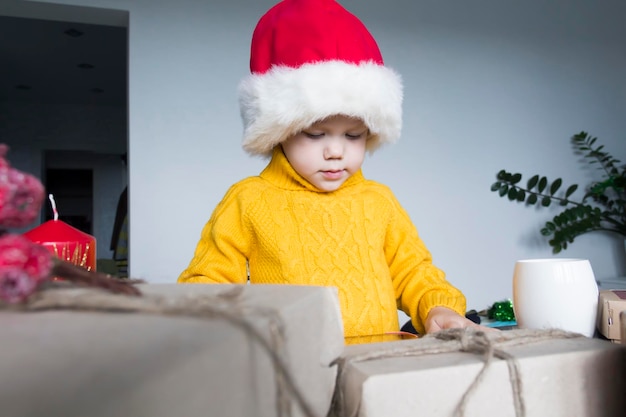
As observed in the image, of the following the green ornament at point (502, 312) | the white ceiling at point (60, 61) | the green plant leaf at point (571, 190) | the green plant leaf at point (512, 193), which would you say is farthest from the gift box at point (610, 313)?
the white ceiling at point (60, 61)

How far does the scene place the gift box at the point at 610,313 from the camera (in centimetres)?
47

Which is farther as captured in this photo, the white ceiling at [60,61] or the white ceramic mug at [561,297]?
the white ceiling at [60,61]

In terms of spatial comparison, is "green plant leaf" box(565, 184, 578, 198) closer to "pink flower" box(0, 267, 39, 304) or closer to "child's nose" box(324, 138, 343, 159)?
"child's nose" box(324, 138, 343, 159)

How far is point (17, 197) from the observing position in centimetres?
25

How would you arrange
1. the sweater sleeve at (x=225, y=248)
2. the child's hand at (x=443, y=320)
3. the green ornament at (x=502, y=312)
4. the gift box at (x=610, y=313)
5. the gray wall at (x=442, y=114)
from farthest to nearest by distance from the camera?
the gray wall at (x=442, y=114) < the green ornament at (x=502, y=312) < the sweater sleeve at (x=225, y=248) < the child's hand at (x=443, y=320) < the gift box at (x=610, y=313)

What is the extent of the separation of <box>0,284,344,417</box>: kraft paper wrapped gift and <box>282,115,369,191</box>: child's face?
48 centimetres

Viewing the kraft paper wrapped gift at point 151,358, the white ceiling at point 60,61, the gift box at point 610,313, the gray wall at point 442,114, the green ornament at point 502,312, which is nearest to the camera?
the kraft paper wrapped gift at point 151,358

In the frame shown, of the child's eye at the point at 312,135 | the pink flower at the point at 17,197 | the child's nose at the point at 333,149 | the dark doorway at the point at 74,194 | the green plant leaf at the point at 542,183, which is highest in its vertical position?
the dark doorway at the point at 74,194

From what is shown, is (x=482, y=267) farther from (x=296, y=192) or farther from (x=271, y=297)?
(x=271, y=297)

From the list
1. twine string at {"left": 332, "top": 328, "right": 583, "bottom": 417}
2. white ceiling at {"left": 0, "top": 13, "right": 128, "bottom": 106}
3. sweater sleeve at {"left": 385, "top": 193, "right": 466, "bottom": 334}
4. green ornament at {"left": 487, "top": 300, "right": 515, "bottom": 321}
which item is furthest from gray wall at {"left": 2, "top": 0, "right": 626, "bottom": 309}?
twine string at {"left": 332, "top": 328, "right": 583, "bottom": 417}

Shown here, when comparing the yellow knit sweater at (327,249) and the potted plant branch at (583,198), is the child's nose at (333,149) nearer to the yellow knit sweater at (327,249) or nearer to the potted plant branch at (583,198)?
the yellow knit sweater at (327,249)

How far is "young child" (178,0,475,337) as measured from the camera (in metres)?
0.69

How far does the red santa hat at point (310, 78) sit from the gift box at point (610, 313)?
0.36 metres

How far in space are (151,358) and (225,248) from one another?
1.80ft
